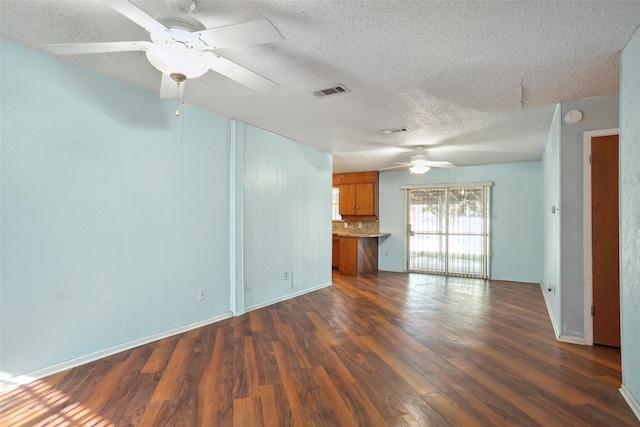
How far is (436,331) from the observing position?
12.1ft

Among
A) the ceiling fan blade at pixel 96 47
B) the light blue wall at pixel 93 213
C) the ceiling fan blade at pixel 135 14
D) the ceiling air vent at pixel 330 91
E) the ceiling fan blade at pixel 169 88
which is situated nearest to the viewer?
the ceiling fan blade at pixel 135 14

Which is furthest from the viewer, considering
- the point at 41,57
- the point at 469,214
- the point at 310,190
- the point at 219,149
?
the point at 469,214

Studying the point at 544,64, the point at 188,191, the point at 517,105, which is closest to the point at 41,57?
the point at 188,191

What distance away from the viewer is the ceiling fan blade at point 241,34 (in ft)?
5.30

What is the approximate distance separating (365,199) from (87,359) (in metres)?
6.35

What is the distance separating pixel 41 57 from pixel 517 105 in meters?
4.27

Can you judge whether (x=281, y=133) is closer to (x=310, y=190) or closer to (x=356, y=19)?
(x=310, y=190)

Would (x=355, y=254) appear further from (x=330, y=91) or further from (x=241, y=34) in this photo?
(x=241, y=34)

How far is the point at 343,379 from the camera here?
2.57m

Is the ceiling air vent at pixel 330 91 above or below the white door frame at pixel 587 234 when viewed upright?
above

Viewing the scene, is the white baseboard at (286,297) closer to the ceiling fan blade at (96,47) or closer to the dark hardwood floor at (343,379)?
the dark hardwood floor at (343,379)

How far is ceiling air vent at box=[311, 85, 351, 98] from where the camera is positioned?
3.11 metres

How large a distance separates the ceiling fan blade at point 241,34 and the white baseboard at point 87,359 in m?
2.66

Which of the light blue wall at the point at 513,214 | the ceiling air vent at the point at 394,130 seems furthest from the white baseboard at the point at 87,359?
the light blue wall at the point at 513,214
